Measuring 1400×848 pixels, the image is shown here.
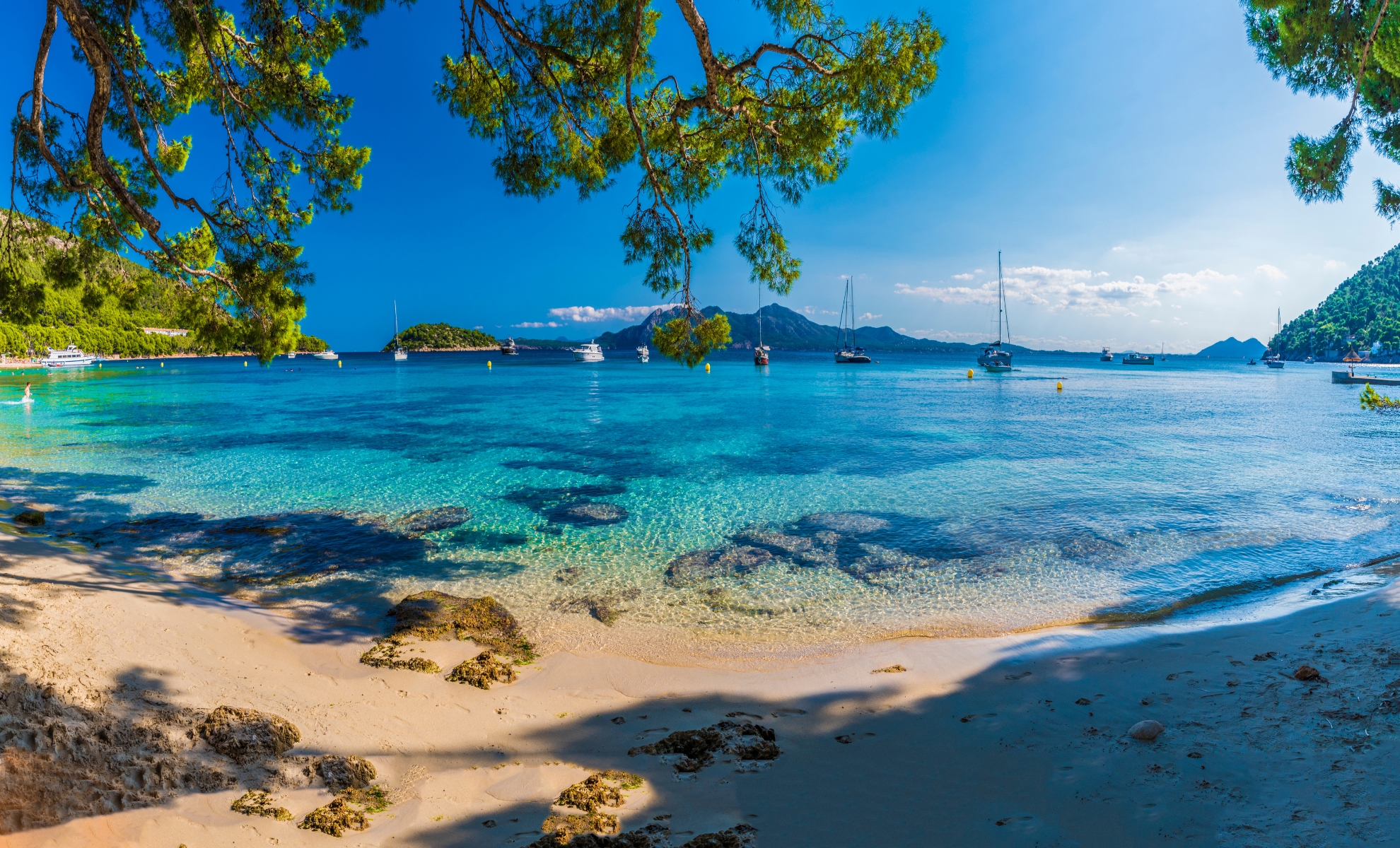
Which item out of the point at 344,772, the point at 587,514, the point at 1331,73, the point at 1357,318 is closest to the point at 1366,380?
the point at 1331,73

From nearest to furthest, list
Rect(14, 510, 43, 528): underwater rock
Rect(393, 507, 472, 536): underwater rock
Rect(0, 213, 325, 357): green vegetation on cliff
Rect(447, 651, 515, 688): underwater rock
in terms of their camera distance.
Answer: Rect(447, 651, 515, 688): underwater rock, Rect(0, 213, 325, 357): green vegetation on cliff, Rect(14, 510, 43, 528): underwater rock, Rect(393, 507, 472, 536): underwater rock

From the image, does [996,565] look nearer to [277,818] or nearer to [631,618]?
[631,618]

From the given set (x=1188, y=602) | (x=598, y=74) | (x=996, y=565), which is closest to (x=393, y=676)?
(x=598, y=74)

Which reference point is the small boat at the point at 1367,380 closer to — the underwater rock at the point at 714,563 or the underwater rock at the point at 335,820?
the underwater rock at the point at 714,563

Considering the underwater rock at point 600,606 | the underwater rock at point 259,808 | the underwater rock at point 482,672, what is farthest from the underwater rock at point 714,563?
the underwater rock at point 259,808

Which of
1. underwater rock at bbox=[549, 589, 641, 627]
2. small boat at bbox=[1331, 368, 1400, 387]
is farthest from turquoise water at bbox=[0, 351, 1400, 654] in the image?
small boat at bbox=[1331, 368, 1400, 387]

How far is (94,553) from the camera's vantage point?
8648 mm

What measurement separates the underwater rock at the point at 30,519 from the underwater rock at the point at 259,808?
11236 mm

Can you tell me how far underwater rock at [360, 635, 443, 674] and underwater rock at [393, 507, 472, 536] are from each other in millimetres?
5471

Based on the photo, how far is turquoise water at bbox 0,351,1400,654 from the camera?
809 centimetres

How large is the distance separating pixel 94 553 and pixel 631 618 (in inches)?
324

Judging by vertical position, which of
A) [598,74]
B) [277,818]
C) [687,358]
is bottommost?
[277,818]

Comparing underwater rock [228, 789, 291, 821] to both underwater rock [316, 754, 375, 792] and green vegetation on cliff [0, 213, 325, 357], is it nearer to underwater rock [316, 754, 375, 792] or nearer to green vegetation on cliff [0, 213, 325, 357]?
underwater rock [316, 754, 375, 792]

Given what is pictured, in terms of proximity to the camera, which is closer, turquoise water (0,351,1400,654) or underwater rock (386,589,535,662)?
underwater rock (386,589,535,662)
